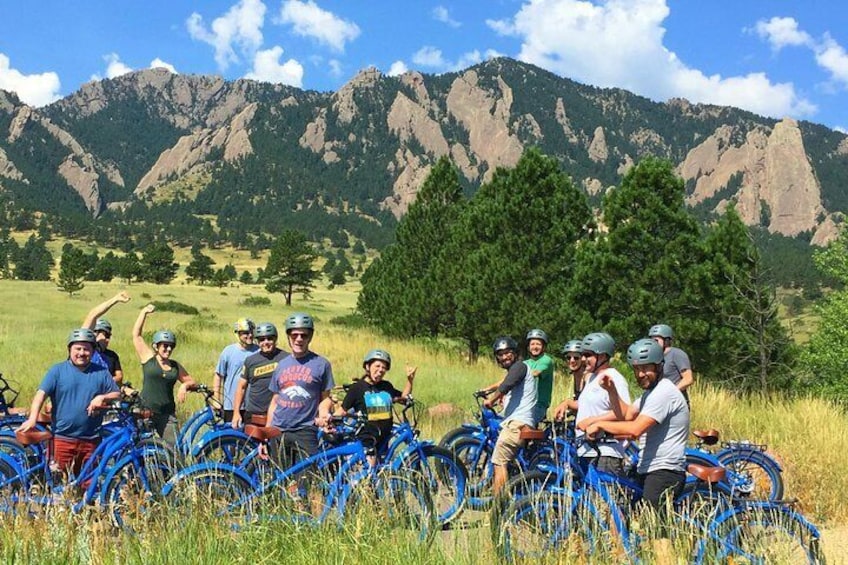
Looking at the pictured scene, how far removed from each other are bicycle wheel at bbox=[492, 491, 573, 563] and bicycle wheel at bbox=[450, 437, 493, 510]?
5.45 feet

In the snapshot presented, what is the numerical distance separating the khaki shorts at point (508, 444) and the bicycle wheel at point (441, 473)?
37 cm

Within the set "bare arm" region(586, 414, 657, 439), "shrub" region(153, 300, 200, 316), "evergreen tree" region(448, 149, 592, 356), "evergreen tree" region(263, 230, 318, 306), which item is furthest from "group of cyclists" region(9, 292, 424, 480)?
"evergreen tree" region(263, 230, 318, 306)

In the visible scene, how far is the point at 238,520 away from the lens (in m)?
4.59

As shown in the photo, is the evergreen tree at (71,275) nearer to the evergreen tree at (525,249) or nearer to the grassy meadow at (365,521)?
the grassy meadow at (365,521)

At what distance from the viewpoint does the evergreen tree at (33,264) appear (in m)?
74.4

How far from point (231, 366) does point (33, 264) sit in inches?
3328

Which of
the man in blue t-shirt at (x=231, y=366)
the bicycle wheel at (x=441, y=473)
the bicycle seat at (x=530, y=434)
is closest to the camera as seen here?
the bicycle wheel at (x=441, y=473)

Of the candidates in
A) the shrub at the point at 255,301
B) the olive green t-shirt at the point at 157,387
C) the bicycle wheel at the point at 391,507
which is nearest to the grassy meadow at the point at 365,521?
the bicycle wheel at the point at 391,507

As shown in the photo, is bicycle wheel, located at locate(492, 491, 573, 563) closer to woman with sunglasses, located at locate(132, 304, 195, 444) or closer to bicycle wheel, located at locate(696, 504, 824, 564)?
bicycle wheel, located at locate(696, 504, 824, 564)

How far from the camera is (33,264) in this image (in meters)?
79.4

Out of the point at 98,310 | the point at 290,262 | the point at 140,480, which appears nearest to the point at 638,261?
the point at 98,310

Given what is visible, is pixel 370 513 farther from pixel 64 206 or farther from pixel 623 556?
pixel 64 206

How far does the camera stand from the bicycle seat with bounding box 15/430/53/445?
5.35 meters

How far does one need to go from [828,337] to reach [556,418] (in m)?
18.6
